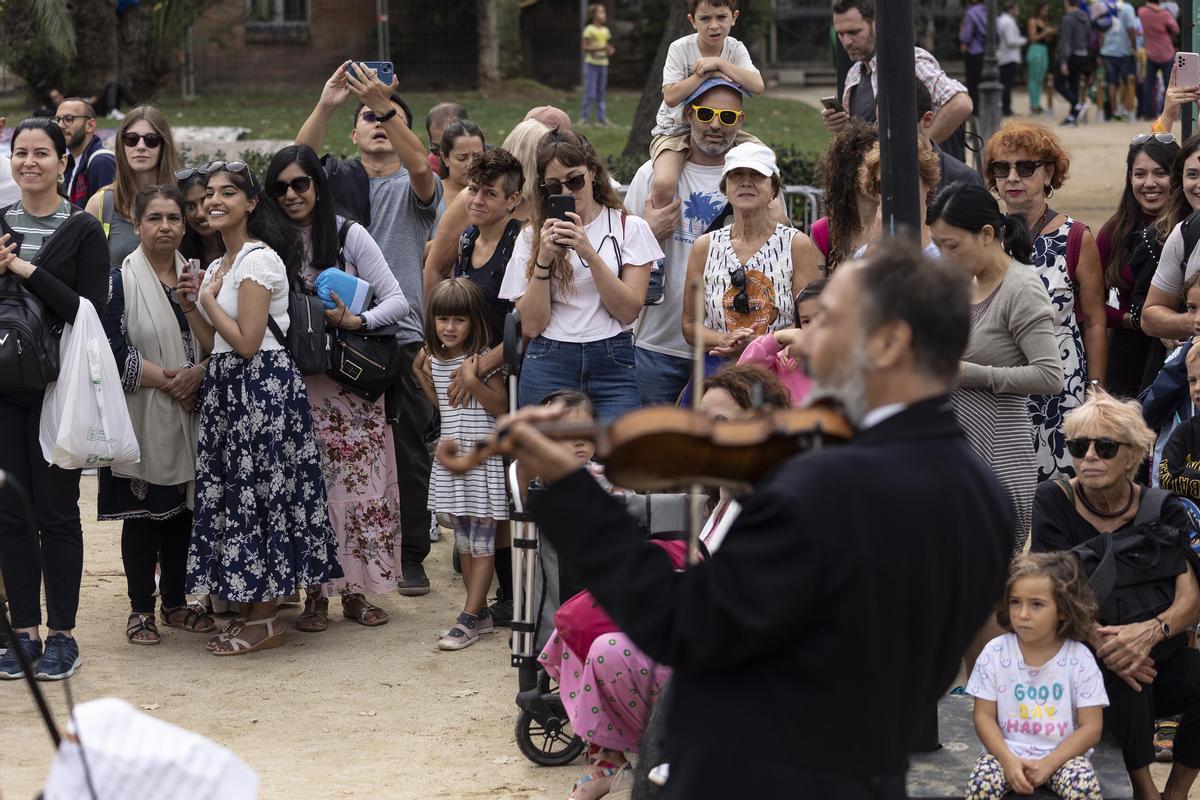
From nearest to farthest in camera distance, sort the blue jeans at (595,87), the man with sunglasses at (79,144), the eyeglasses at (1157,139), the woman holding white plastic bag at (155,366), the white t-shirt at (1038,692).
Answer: the white t-shirt at (1038,692) → the woman holding white plastic bag at (155,366) → the eyeglasses at (1157,139) → the man with sunglasses at (79,144) → the blue jeans at (595,87)

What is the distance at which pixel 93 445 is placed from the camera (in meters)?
5.96

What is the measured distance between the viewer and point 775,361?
18.7 feet

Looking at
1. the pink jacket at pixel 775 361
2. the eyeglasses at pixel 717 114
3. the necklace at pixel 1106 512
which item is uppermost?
the eyeglasses at pixel 717 114

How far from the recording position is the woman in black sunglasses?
6.57 metres

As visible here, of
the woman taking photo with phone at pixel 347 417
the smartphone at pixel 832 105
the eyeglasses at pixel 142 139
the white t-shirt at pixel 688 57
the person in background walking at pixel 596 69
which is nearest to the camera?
the woman taking photo with phone at pixel 347 417

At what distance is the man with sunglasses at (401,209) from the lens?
288 inches

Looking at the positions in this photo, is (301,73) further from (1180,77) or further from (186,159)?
(1180,77)

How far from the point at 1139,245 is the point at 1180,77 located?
143 cm

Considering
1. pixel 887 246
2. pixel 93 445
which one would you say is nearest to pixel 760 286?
pixel 93 445

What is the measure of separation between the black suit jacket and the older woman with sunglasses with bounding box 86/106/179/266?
4.72m

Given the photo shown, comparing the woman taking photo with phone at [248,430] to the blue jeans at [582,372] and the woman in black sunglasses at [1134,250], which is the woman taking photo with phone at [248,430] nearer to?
the blue jeans at [582,372]

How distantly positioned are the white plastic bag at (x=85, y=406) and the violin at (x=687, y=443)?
11.9 ft

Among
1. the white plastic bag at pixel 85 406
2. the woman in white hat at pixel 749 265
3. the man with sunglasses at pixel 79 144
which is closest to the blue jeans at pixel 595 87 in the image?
the man with sunglasses at pixel 79 144

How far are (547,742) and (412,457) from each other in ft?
7.46
